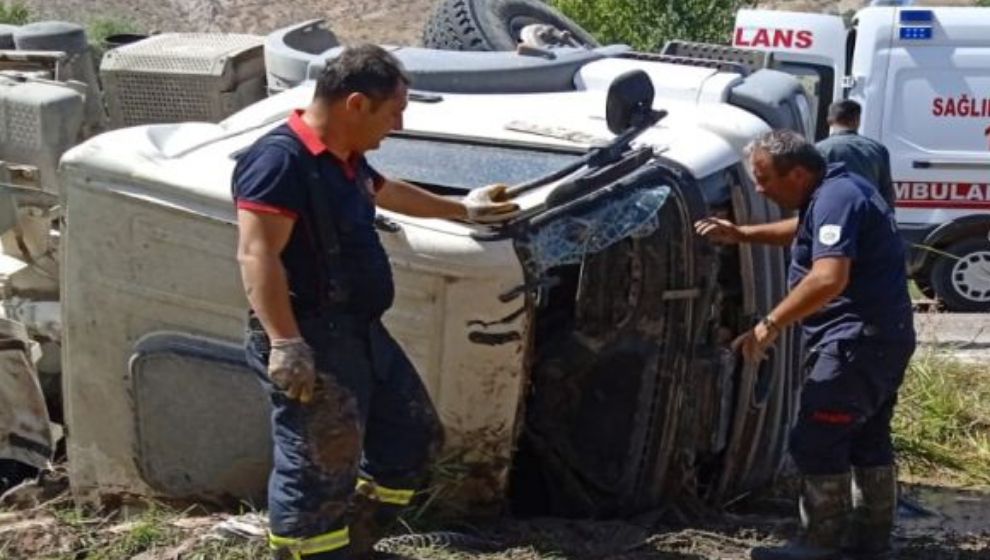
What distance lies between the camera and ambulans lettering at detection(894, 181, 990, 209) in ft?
37.2

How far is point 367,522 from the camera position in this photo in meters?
4.48

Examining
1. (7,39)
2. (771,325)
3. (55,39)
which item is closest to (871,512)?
(771,325)

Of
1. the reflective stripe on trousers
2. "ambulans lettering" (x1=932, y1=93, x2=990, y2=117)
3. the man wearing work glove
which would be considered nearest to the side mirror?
the man wearing work glove

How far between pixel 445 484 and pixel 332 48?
7.83ft

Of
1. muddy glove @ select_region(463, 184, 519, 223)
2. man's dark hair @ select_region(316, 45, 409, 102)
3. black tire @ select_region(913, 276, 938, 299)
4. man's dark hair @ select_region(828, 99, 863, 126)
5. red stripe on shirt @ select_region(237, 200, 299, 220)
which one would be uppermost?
man's dark hair @ select_region(316, 45, 409, 102)

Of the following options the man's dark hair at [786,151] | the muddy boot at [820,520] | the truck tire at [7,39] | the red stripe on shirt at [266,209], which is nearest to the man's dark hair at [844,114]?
the man's dark hair at [786,151]

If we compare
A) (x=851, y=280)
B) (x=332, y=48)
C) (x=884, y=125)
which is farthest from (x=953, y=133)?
(x=851, y=280)

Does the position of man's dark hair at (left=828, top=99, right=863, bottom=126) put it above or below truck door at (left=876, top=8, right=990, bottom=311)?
above

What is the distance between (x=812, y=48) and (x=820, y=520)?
23.2ft

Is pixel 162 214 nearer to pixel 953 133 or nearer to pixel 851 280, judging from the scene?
pixel 851 280

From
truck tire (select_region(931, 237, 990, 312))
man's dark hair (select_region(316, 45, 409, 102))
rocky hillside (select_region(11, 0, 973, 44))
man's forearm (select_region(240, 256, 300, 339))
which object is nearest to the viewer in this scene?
man's forearm (select_region(240, 256, 300, 339))

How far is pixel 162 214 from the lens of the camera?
4.62m

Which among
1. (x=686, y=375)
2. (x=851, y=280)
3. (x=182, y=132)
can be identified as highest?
(x=182, y=132)

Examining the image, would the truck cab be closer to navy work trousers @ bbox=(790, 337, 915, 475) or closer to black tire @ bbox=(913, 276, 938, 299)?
black tire @ bbox=(913, 276, 938, 299)
